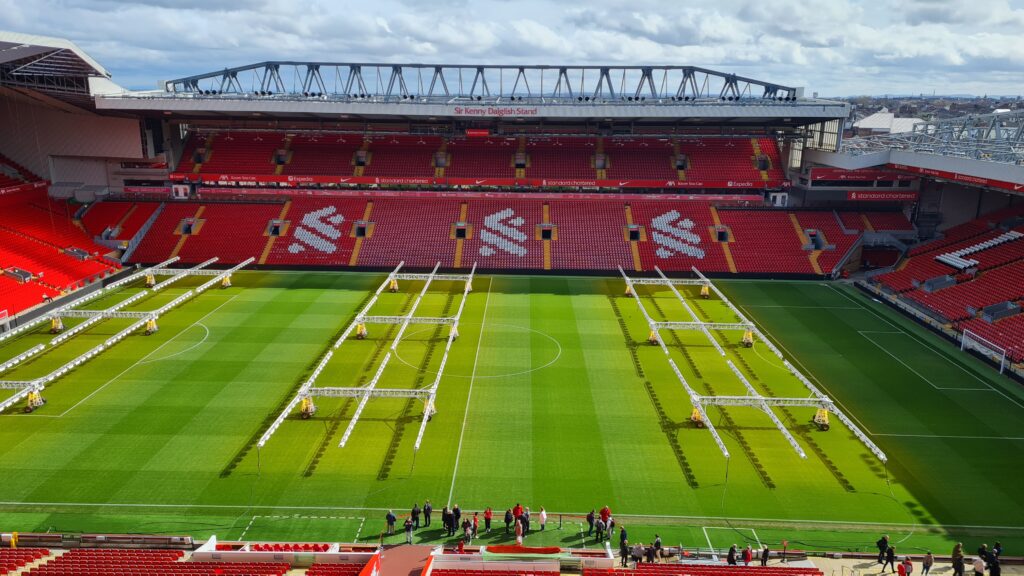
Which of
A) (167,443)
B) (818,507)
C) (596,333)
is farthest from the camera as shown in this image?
(596,333)

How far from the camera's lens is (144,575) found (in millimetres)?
16469

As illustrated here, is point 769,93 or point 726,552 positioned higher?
point 769,93

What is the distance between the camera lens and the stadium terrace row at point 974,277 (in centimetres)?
3628

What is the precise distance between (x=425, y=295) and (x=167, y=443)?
21.2m

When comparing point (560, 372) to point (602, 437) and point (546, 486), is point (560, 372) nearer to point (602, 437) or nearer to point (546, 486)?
point (602, 437)

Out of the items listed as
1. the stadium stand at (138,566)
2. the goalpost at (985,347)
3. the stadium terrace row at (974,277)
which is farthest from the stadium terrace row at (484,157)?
the stadium stand at (138,566)

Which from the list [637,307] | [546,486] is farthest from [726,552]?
[637,307]

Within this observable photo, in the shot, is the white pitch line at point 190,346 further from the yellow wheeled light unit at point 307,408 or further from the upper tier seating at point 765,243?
the upper tier seating at point 765,243

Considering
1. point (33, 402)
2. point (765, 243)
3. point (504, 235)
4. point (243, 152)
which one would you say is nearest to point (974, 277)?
point (765, 243)

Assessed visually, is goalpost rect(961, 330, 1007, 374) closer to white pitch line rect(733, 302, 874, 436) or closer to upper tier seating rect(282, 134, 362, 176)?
white pitch line rect(733, 302, 874, 436)

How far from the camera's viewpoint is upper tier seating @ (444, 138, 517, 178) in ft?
191

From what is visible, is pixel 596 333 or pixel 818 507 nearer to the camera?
pixel 818 507

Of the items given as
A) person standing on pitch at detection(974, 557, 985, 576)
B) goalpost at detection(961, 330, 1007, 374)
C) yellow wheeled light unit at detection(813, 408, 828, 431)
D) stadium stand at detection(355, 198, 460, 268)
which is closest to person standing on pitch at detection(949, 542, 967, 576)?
person standing on pitch at detection(974, 557, 985, 576)

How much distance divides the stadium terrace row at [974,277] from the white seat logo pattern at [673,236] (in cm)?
1252
